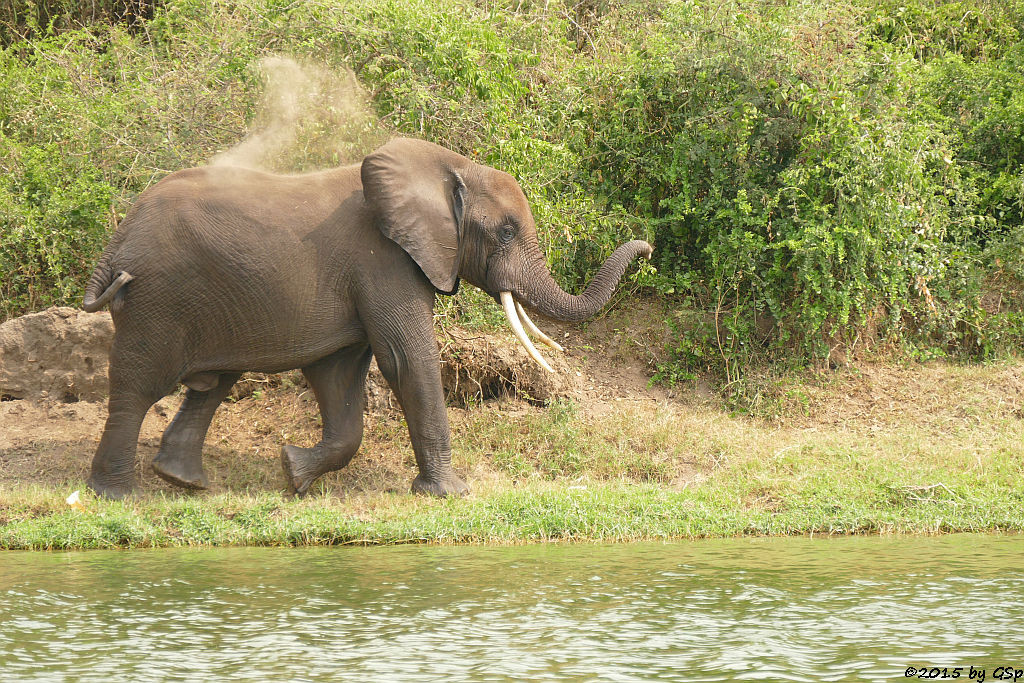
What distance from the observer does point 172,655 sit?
539cm

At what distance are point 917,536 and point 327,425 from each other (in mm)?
4017

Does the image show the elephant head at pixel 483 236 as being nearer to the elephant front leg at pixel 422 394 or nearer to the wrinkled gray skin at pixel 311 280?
the wrinkled gray skin at pixel 311 280

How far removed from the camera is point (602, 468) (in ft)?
31.6

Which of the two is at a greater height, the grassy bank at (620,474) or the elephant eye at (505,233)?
the elephant eye at (505,233)

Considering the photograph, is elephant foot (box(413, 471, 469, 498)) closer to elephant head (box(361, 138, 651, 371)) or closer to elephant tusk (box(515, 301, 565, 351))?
elephant head (box(361, 138, 651, 371))

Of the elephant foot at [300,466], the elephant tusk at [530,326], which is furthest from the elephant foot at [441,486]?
the elephant tusk at [530,326]

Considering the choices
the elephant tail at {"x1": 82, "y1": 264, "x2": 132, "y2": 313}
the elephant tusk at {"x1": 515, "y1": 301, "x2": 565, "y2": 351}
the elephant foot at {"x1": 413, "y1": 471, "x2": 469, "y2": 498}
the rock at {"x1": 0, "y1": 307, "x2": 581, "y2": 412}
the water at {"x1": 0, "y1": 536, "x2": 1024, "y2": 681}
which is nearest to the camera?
the water at {"x1": 0, "y1": 536, "x2": 1024, "y2": 681}

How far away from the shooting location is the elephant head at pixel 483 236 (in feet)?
28.6

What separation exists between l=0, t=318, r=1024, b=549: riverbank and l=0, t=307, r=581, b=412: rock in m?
0.17

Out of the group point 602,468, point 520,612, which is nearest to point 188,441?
point 602,468

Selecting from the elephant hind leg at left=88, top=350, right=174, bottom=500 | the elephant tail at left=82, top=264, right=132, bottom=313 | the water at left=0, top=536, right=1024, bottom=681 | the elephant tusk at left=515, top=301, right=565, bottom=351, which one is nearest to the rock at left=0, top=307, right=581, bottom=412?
the elephant tusk at left=515, top=301, right=565, bottom=351

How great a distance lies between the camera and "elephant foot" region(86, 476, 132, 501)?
28.8 feet

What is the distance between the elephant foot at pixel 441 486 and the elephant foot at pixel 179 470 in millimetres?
1569

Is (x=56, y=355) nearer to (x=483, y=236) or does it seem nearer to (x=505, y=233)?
(x=483, y=236)
